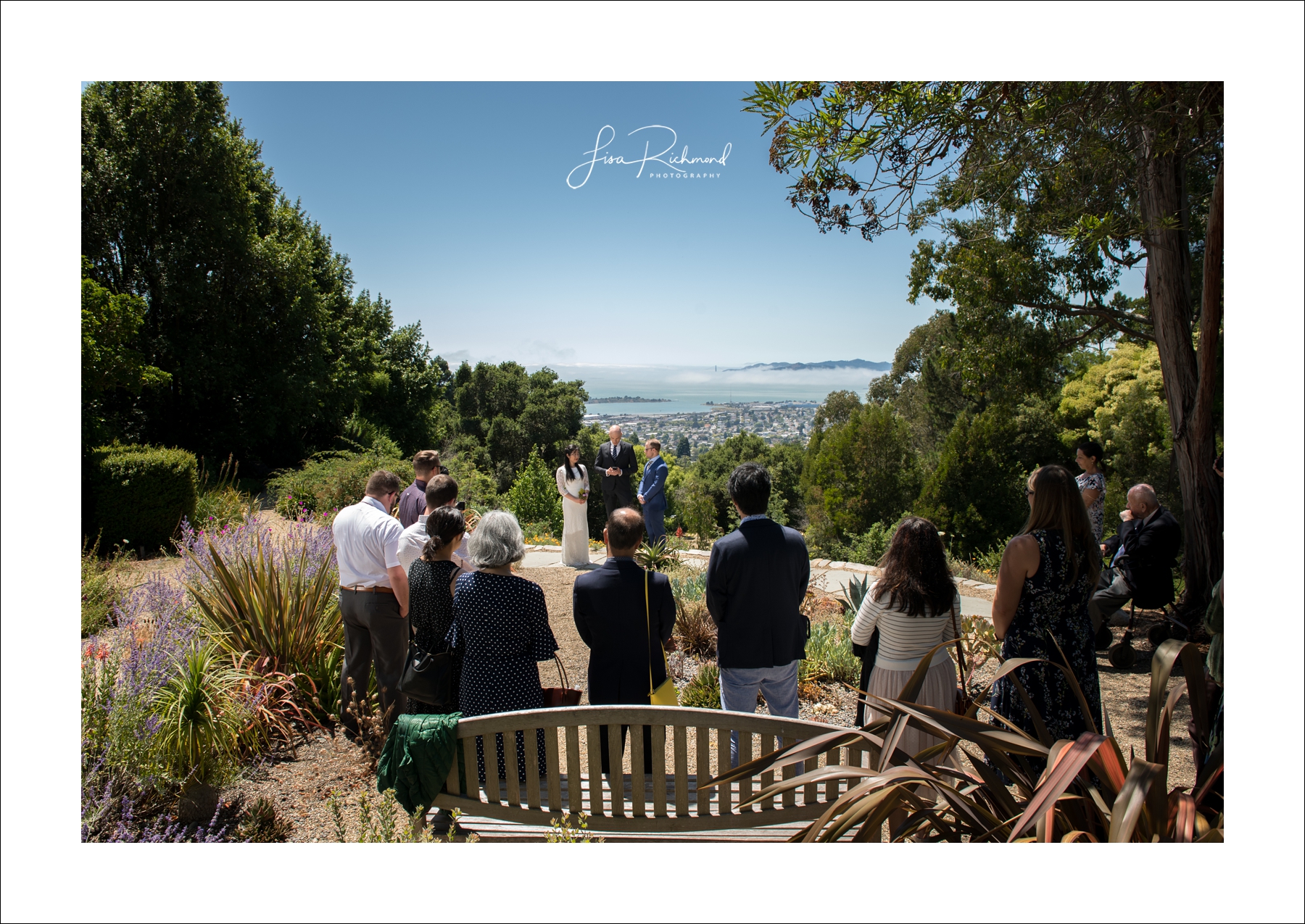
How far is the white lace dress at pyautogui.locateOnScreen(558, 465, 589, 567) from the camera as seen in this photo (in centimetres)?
792

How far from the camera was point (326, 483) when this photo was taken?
1193 cm

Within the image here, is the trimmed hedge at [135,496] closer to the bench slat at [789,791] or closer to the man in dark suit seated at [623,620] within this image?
the man in dark suit seated at [623,620]

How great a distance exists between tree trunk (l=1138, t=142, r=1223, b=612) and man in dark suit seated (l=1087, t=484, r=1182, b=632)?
1.26 m

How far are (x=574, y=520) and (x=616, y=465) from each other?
2.66 feet

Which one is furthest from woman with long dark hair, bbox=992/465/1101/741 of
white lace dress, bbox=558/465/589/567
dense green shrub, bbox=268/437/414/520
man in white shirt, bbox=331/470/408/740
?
dense green shrub, bbox=268/437/414/520

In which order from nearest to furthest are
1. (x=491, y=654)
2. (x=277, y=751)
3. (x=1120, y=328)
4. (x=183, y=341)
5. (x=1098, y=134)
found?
(x=491, y=654) < (x=277, y=751) < (x=1098, y=134) < (x=1120, y=328) < (x=183, y=341)

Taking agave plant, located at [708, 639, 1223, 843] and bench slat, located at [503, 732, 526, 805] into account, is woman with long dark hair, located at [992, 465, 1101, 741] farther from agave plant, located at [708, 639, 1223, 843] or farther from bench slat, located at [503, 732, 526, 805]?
bench slat, located at [503, 732, 526, 805]

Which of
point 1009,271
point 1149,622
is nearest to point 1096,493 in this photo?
point 1149,622

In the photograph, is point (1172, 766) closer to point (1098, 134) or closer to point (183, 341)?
point (1098, 134)

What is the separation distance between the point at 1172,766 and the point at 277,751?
4349mm

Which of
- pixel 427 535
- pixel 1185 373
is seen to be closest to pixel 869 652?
pixel 427 535

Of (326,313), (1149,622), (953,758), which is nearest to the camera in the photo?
(953,758)

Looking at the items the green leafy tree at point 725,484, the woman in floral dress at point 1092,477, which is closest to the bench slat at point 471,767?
the woman in floral dress at point 1092,477

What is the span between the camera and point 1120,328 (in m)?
6.62
